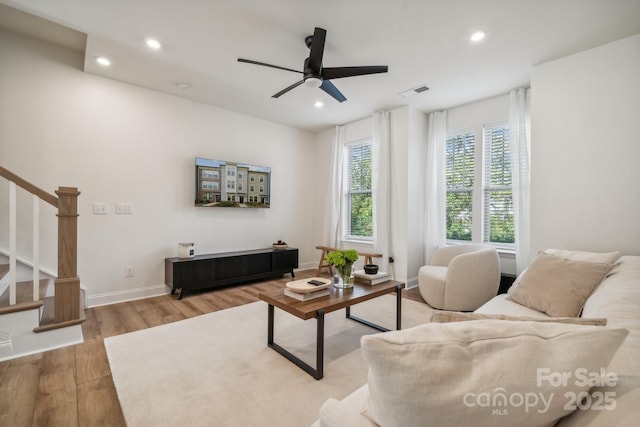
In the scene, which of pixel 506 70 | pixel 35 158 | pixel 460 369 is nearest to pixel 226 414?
pixel 460 369

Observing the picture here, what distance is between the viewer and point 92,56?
292cm

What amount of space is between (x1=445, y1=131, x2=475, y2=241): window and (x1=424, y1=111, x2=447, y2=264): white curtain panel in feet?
0.40

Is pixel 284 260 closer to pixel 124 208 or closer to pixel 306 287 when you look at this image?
pixel 124 208

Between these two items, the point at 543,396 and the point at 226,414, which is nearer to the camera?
the point at 543,396

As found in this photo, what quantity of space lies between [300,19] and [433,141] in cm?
283

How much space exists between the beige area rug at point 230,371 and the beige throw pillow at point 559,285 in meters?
1.14

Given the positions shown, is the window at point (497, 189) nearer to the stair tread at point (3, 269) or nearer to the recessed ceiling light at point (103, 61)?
the recessed ceiling light at point (103, 61)

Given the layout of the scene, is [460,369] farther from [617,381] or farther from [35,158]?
[35,158]

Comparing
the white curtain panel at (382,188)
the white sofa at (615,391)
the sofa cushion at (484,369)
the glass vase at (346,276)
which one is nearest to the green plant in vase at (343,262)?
the glass vase at (346,276)

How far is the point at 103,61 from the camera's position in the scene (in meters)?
3.02

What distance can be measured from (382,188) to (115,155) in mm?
3676

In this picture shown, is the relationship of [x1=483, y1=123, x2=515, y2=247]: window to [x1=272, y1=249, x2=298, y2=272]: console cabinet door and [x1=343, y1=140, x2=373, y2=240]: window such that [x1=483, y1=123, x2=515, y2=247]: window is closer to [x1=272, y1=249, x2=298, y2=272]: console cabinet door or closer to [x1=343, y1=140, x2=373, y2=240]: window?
[x1=343, y1=140, x2=373, y2=240]: window

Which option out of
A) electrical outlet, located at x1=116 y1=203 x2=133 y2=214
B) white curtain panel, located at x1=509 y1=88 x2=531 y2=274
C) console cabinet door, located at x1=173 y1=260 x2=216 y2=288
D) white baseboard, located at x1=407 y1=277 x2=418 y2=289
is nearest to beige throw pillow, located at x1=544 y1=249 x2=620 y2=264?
white curtain panel, located at x1=509 y1=88 x2=531 y2=274

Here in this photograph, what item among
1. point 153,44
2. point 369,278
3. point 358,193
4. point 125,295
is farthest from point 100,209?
point 358,193
